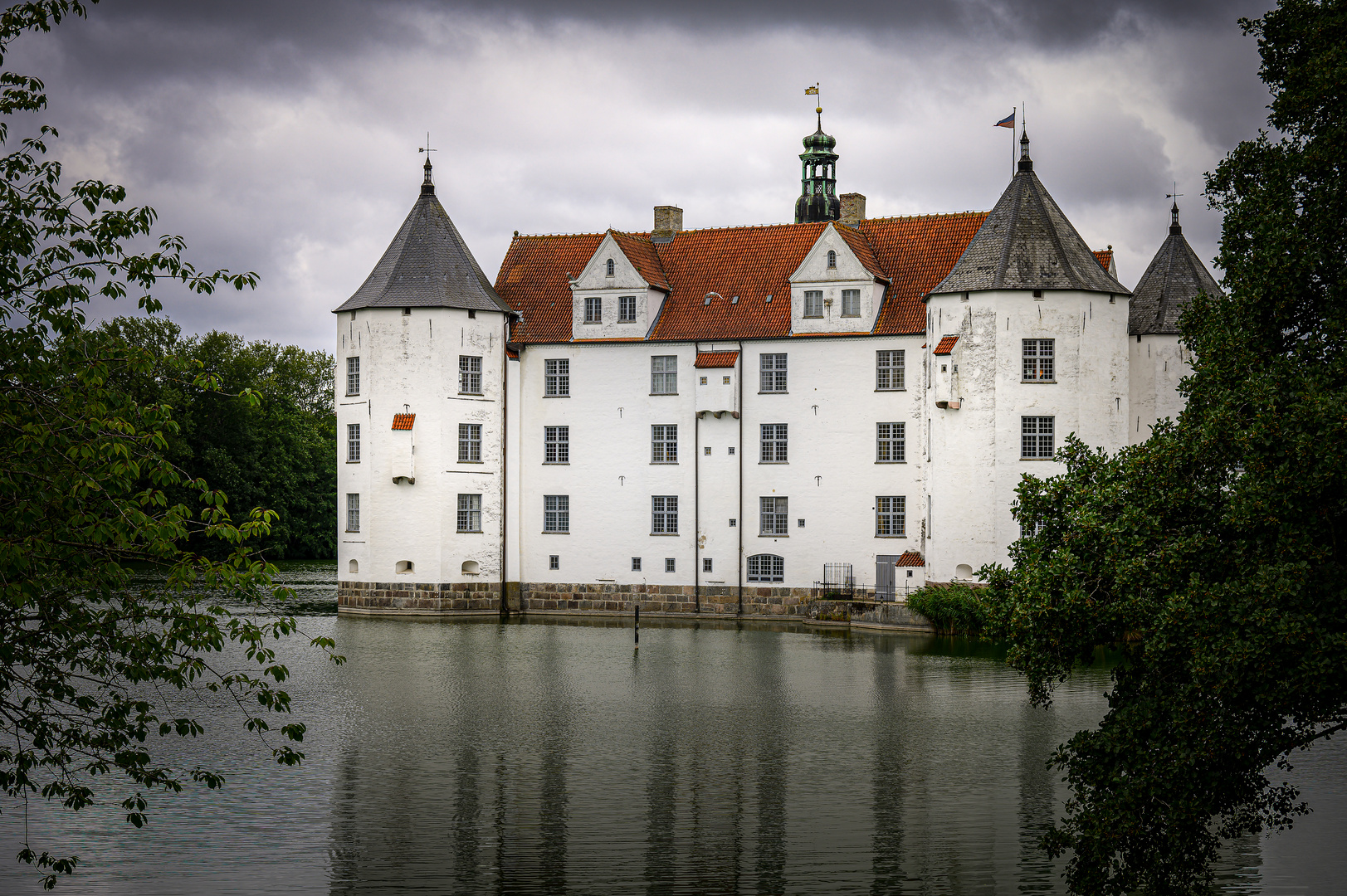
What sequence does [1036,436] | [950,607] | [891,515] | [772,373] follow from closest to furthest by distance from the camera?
[950,607] → [1036,436] → [891,515] → [772,373]

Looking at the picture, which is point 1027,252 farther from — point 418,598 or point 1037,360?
point 418,598

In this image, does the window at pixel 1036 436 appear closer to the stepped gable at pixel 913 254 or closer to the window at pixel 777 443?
the stepped gable at pixel 913 254

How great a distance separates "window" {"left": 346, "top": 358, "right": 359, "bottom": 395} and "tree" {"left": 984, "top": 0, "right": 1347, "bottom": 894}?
36.8m

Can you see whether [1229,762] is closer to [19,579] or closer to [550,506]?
[19,579]

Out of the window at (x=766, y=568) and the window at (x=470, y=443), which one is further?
the window at (x=470, y=443)

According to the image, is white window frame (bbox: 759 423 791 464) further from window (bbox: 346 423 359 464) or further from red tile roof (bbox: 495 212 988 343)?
window (bbox: 346 423 359 464)

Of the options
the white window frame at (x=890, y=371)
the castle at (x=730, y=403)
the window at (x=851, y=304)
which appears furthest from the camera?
the window at (x=851, y=304)

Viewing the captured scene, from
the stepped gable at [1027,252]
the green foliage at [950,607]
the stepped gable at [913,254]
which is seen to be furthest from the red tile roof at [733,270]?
the green foliage at [950,607]

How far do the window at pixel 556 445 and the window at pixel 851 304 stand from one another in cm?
1046

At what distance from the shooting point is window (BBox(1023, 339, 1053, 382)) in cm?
4009

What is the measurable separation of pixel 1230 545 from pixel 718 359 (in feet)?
116

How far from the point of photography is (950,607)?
127ft

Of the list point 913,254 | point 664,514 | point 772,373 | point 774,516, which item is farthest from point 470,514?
point 913,254

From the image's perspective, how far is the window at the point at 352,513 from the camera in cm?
4531
